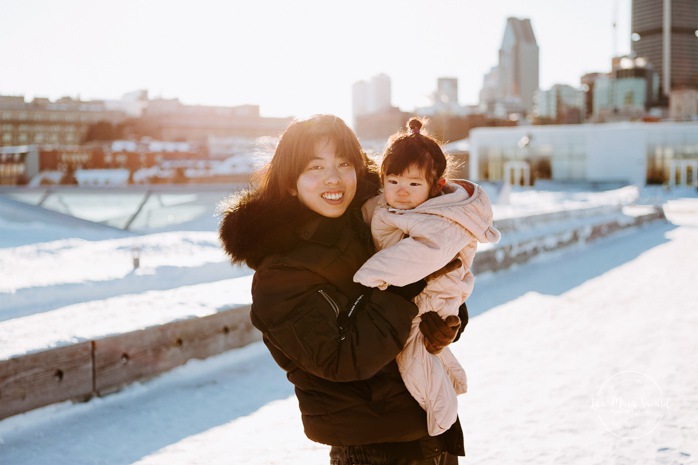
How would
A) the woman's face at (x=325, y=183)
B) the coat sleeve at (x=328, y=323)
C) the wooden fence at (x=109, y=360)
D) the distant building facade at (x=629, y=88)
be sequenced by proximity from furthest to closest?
the distant building facade at (x=629, y=88)
the wooden fence at (x=109, y=360)
the woman's face at (x=325, y=183)
the coat sleeve at (x=328, y=323)

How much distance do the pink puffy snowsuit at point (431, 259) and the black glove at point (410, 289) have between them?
0.9 inches

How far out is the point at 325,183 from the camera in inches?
77.1

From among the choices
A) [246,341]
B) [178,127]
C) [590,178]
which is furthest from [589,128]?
[178,127]

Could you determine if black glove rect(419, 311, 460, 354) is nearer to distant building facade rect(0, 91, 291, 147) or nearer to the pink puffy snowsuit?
the pink puffy snowsuit

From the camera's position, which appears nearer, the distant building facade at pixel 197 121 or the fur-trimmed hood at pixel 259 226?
the fur-trimmed hood at pixel 259 226

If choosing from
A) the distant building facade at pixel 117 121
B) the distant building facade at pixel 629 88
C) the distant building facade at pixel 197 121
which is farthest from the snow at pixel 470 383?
the distant building facade at pixel 629 88

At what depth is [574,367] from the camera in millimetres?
5246

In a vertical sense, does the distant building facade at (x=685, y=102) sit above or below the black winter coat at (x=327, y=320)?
above

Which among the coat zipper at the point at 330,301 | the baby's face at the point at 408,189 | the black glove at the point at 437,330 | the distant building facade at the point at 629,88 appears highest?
the distant building facade at the point at 629,88

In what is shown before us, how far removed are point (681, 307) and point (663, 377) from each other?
9.38 feet

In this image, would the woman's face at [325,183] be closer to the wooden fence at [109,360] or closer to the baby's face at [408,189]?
the baby's face at [408,189]

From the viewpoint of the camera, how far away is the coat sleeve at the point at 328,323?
173 cm

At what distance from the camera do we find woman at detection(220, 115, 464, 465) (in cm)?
175

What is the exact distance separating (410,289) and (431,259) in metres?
0.12
